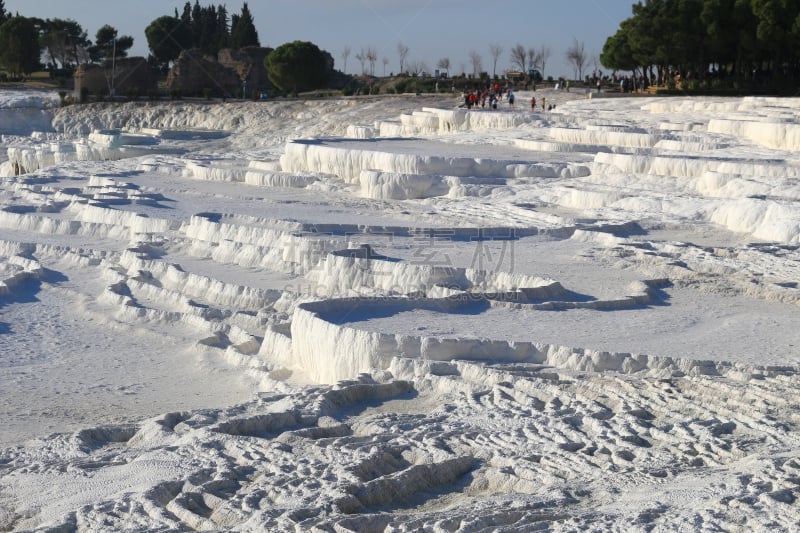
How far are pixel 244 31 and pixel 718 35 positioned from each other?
25.7 meters

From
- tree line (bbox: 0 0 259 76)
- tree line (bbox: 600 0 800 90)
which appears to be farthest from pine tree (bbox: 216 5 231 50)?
tree line (bbox: 600 0 800 90)

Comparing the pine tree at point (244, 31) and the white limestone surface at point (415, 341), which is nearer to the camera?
the white limestone surface at point (415, 341)

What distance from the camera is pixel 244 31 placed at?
1890 inches

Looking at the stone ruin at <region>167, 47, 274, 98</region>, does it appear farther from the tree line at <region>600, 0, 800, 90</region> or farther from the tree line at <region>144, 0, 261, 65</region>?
the tree line at <region>600, 0, 800, 90</region>

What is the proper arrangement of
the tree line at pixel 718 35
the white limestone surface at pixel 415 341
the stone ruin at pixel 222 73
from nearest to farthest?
the white limestone surface at pixel 415 341
the tree line at pixel 718 35
the stone ruin at pixel 222 73

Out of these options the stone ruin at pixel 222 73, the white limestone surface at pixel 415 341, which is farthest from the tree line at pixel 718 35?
the stone ruin at pixel 222 73

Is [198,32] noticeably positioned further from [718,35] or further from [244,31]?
[718,35]

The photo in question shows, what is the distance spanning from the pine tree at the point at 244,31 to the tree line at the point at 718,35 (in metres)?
20.6

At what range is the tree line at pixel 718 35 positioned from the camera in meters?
24.4

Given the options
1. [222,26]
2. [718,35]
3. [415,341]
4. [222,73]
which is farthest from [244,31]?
[415,341]

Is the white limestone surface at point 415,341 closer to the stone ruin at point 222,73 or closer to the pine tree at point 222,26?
the stone ruin at point 222,73

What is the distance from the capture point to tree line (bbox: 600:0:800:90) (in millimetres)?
24375

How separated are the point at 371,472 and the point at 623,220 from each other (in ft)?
21.8

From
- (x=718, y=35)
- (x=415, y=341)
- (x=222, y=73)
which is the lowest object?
(x=415, y=341)
